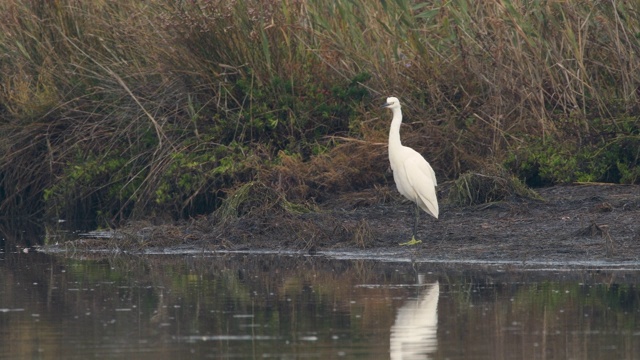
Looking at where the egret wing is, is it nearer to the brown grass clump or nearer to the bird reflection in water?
the brown grass clump

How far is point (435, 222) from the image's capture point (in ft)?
39.5

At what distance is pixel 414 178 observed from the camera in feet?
37.2

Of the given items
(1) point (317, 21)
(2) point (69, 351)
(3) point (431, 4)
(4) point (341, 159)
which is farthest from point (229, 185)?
(2) point (69, 351)

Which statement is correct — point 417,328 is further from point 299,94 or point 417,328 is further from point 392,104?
point 299,94

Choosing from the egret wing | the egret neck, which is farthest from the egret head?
the egret wing

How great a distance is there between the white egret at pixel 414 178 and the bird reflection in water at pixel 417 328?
2871 mm

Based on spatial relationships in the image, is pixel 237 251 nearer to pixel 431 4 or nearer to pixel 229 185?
pixel 229 185

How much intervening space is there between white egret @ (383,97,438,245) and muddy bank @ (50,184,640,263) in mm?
276

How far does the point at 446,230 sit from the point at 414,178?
0.62 m

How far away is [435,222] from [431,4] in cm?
321

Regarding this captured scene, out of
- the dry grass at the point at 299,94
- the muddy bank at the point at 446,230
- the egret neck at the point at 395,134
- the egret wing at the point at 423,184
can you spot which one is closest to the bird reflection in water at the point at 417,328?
the muddy bank at the point at 446,230

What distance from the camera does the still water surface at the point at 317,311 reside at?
6613 millimetres

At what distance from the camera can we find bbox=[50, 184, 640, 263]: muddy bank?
34.4 feet

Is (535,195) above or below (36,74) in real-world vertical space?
below
